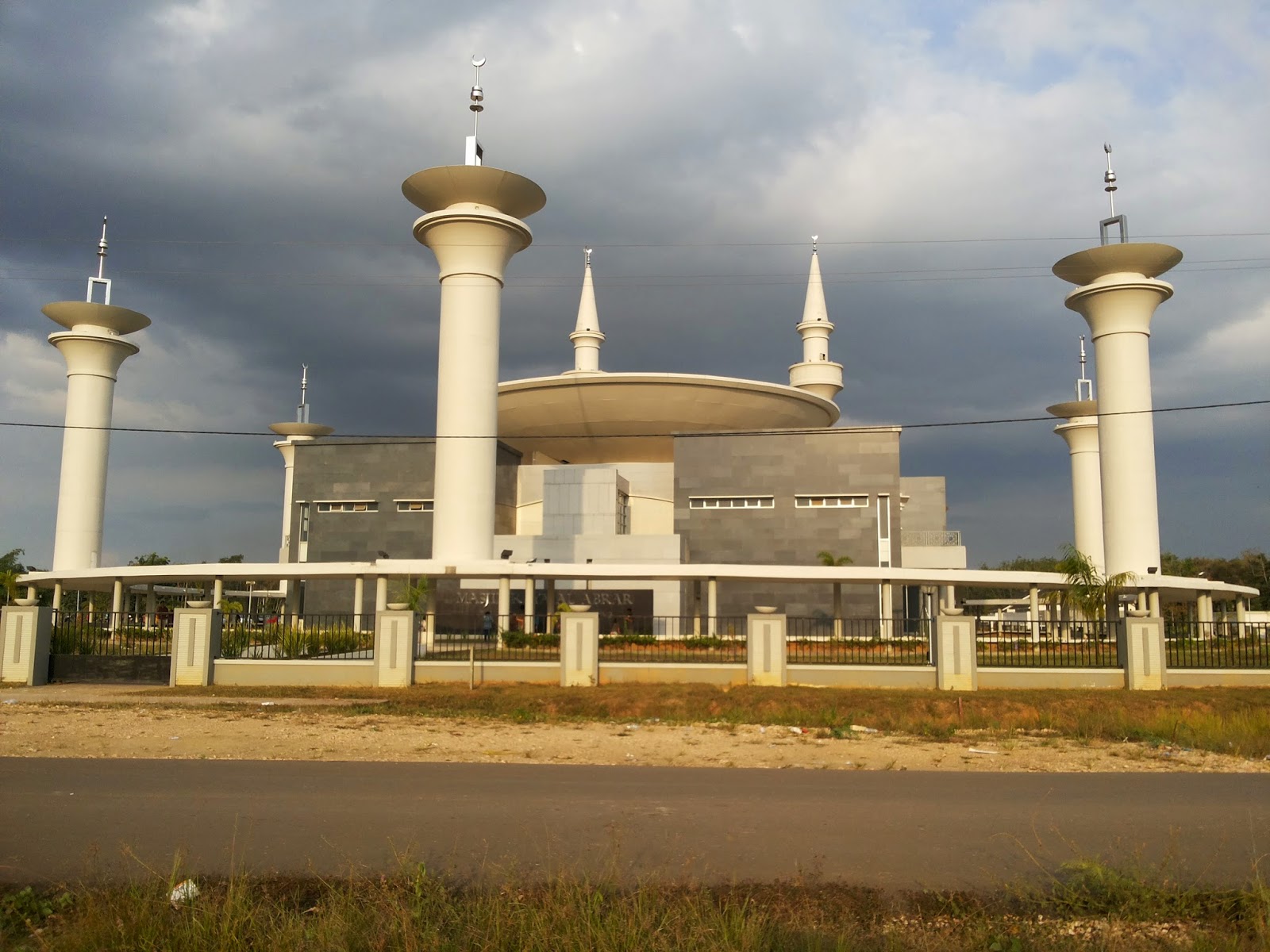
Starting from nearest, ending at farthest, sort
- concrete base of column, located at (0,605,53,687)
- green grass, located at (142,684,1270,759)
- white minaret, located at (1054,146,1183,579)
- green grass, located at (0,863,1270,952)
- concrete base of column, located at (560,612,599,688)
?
1. green grass, located at (0,863,1270,952)
2. green grass, located at (142,684,1270,759)
3. concrete base of column, located at (560,612,599,688)
4. concrete base of column, located at (0,605,53,687)
5. white minaret, located at (1054,146,1183,579)

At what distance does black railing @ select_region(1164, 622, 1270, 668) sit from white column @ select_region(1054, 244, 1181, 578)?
1577 centimetres

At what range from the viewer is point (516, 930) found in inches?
222

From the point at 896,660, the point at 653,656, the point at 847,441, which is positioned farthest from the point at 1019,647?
the point at 847,441

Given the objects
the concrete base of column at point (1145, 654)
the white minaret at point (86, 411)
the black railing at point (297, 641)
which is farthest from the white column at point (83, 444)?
the concrete base of column at point (1145, 654)

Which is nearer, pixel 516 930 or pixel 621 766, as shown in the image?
pixel 516 930

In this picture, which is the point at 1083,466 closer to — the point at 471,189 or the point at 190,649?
the point at 471,189

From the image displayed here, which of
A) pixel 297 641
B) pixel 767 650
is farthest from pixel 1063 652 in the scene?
pixel 297 641

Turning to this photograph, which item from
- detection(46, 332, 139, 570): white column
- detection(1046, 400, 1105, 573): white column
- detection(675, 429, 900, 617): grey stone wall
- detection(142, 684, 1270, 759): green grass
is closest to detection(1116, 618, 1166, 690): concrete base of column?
detection(142, 684, 1270, 759): green grass

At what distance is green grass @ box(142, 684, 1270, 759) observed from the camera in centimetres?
1591

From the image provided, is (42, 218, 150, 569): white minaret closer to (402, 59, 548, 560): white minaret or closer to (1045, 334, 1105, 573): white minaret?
(402, 59, 548, 560): white minaret

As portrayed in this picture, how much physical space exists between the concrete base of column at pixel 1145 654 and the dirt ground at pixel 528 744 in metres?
8.93

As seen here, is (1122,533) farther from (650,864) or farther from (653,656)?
(650,864)

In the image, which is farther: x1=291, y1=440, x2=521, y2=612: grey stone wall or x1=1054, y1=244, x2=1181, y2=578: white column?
x1=291, y1=440, x2=521, y2=612: grey stone wall

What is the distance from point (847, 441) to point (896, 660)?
2193 centimetres
